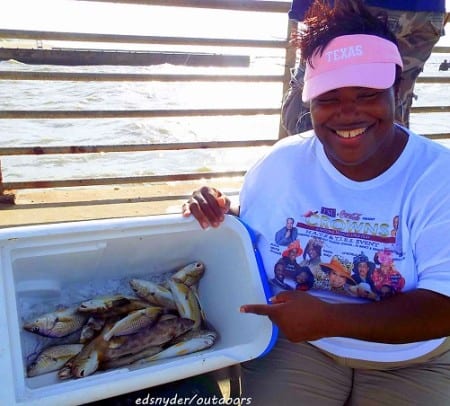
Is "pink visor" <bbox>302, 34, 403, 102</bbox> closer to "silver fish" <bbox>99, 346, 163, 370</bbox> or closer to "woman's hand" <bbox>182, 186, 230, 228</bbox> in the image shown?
"woman's hand" <bbox>182, 186, 230, 228</bbox>

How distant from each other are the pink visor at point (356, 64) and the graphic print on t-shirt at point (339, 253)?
41 cm

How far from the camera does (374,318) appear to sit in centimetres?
147

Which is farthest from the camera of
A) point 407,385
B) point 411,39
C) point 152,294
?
point 411,39

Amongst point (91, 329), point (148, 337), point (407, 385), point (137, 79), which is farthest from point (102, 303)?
point (137, 79)

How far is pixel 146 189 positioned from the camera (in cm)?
491

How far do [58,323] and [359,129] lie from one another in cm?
121

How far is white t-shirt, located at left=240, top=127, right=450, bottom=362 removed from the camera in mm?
1542

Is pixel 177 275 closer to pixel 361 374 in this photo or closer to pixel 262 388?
pixel 262 388

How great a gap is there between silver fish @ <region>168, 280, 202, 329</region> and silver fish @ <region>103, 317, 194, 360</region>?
0.07 m

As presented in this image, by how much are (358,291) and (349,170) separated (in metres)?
0.40

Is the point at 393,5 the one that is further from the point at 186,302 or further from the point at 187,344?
the point at 187,344

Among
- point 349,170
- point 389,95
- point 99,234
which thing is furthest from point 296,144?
point 99,234

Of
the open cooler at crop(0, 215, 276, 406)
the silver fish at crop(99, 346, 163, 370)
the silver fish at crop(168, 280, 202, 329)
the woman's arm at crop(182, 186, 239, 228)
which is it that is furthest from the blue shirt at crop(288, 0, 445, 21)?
the silver fish at crop(99, 346, 163, 370)

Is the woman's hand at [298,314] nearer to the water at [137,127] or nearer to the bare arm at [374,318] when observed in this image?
the bare arm at [374,318]
